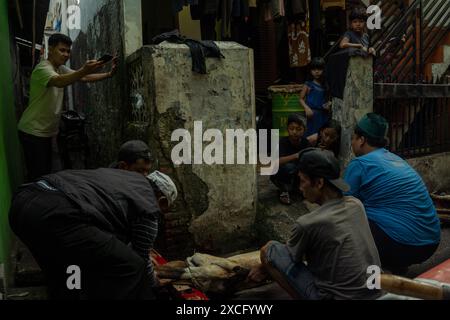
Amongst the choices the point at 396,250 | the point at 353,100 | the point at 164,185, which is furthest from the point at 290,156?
the point at 164,185

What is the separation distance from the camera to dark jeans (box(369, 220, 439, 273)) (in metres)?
3.68

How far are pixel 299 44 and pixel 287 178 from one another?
3.06 m

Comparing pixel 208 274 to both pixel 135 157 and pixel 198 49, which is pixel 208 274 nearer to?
pixel 135 157

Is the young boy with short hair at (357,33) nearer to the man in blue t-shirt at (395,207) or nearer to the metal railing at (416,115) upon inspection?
the metal railing at (416,115)

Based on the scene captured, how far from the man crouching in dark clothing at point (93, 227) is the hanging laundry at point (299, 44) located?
17.0 feet

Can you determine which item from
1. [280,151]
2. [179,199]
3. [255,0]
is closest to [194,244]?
[179,199]

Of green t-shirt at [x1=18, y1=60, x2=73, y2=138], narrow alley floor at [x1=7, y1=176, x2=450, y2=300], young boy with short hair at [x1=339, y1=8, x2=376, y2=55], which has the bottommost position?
narrow alley floor at [x1=7, y1=176, x2=450, y2=300]

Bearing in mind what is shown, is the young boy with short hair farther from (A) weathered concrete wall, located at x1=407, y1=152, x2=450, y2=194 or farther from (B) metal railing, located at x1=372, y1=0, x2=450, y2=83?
(A) weathered concrete wall, located at x1=407, y1=152, x2=450, y2=194

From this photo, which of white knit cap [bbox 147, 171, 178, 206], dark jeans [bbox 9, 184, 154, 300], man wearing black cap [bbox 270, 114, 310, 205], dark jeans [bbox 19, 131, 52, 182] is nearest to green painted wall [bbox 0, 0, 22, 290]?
dark jeans [bbox 19, 131, 52, 182]

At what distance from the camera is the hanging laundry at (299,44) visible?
741 centimetres

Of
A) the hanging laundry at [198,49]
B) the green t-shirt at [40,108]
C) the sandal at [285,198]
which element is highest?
the hanging laundry at [198,49]

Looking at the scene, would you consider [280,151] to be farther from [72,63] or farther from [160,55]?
[72,63]

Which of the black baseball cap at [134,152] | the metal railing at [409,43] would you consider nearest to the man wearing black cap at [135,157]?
the black baseball cap at [134,152]

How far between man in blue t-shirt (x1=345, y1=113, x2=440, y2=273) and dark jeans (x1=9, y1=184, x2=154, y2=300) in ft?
6.20
